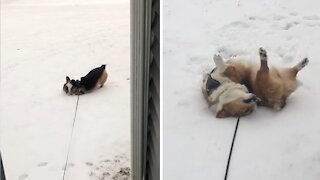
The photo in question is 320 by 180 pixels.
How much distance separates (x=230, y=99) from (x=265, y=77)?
117 mm

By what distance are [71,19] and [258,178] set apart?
2.80 m

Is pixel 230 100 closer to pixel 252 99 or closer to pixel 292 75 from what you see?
pixel 252 99

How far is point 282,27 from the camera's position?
1239mm

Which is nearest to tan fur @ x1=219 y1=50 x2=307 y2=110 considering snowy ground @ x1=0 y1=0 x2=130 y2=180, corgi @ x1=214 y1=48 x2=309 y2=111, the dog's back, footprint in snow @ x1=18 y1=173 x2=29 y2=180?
corgi @ x1=214 y1=48 x2=309 y2=111

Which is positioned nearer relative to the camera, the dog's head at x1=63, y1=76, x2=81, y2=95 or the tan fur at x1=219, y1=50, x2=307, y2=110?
the tan fur at x1=219, y1=50, x2=307, y2=110

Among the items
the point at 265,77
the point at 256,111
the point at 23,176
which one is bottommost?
the point at 23,176

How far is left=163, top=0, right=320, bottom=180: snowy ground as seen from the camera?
1221 mm

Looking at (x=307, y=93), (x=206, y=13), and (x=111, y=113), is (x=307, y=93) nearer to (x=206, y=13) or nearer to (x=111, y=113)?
(x=206, y=13)

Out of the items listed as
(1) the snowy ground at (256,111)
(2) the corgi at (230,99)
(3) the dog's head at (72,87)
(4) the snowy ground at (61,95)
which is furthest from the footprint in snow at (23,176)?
(2) the corgi at (230,99)

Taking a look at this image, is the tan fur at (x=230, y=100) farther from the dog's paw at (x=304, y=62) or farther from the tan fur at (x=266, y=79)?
the dog's paw at (x=304, y=62)

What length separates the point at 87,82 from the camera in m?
2.66

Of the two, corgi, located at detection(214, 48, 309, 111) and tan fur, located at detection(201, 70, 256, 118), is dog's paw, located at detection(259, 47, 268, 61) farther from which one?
tan fur, located at detection(201, 70, 256, 118)

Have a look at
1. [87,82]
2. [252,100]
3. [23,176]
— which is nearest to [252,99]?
[252,100]

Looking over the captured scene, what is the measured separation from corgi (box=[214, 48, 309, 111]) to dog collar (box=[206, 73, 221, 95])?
3cm
